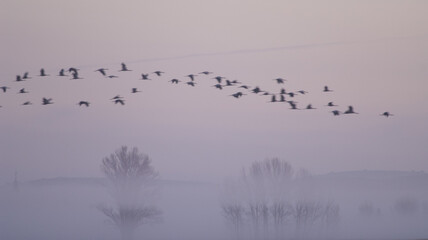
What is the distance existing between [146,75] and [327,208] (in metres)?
34.2

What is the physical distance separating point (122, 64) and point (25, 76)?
4.57 meters

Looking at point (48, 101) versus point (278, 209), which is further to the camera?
point (278, 209)

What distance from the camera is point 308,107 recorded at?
42.9 meters

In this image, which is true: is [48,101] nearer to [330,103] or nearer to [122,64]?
[122,64]

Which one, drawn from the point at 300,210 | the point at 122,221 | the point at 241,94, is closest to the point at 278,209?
the point at 300,210

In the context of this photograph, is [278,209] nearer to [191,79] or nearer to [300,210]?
[300,210]

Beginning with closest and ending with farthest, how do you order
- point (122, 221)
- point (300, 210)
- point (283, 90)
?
point (283, 90), point (122, 221), point (300, 210)

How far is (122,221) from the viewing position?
6719 centimetres

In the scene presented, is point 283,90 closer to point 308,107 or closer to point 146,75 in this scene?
point 308,107

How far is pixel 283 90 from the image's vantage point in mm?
42125

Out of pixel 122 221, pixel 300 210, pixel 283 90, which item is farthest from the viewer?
pixel 300 210

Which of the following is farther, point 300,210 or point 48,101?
point 300,210

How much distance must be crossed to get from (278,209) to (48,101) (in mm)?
31398

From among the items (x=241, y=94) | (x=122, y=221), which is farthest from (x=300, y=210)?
(x=241, y=94)
